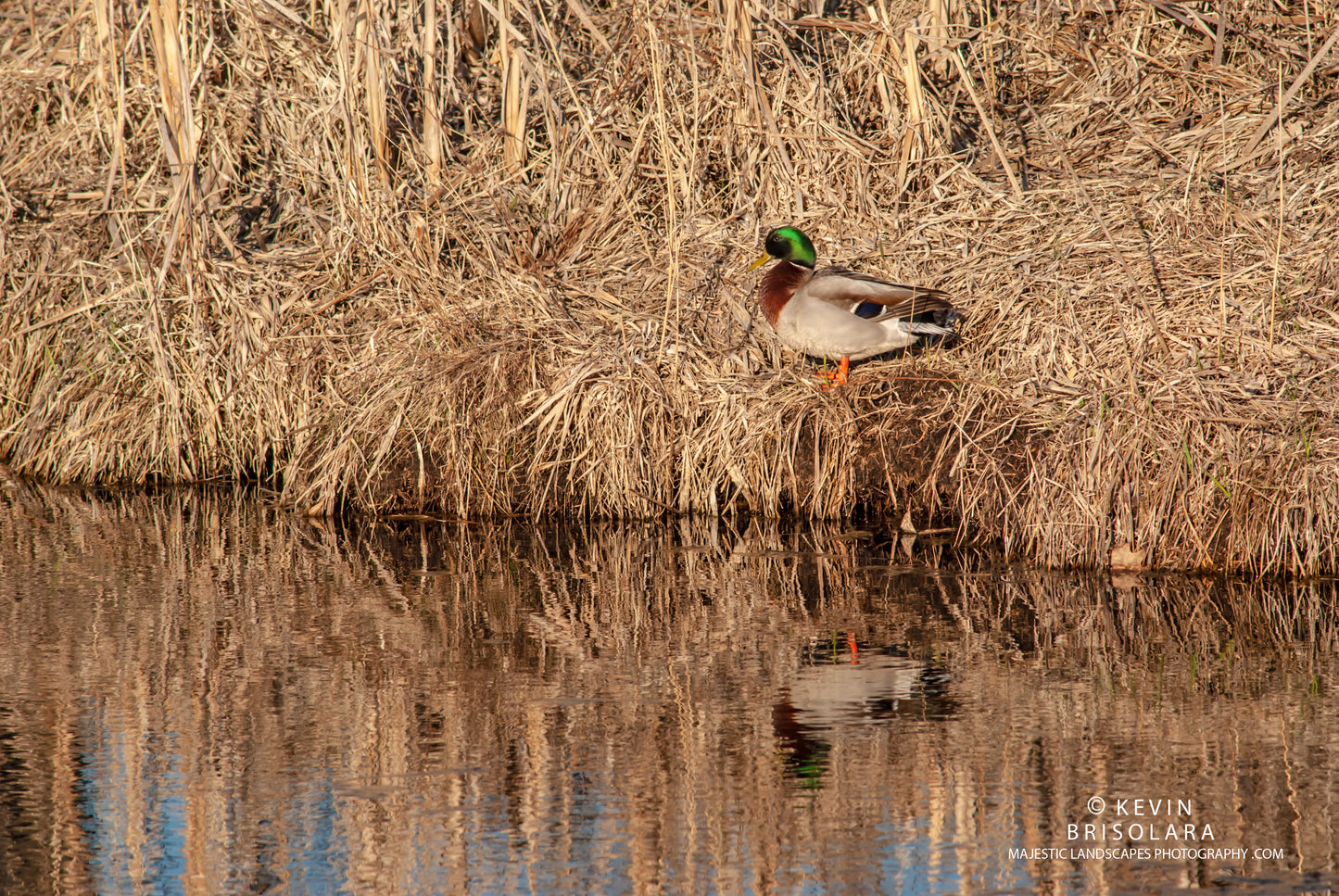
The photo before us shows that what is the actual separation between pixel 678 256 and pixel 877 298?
53.1 inches

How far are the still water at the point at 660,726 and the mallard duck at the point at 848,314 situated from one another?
909 mm

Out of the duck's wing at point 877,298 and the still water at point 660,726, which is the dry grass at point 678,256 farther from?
the still water at point 660,726

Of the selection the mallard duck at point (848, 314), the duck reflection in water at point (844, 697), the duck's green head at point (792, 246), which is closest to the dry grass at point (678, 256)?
the mallard duck at point (848, 314)

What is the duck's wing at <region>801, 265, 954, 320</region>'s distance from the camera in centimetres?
611

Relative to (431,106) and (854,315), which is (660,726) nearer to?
(854,315)

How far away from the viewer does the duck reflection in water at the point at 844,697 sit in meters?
3.68

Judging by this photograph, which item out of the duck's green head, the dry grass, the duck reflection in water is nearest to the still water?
the duck reflection in water

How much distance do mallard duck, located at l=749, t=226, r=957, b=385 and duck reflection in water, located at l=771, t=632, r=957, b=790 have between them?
1.87 meters

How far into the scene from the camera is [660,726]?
386 centimetres

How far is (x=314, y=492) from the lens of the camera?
6828 mm

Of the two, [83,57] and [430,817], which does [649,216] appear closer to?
[83,57]

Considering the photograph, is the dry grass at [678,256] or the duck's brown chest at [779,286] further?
the duck's brown chest at [779,286]

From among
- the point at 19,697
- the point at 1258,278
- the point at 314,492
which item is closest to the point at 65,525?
the point at 314,492

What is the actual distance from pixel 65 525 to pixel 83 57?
139 inches
